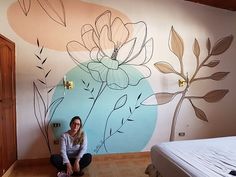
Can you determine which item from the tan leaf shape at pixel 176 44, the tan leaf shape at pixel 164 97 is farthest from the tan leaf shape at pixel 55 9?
the tan leaf shape at pixel 164 97

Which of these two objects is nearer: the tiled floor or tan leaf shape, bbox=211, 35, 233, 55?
the tiled floor

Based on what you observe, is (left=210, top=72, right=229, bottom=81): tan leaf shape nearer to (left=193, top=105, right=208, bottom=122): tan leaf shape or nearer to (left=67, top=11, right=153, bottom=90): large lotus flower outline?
(left=193, top=105, right=208, bottom=122): tan leaf shape

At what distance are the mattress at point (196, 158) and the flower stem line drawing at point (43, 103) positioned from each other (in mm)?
1829

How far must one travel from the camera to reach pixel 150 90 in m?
4.20

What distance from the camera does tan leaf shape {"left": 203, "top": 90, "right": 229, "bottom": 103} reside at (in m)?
4.44

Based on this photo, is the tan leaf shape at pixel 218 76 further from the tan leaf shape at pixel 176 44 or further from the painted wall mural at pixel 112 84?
the painted wall mural at pixel 112 84

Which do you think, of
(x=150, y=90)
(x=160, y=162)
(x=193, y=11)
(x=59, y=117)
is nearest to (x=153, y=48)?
(x=150, y=90)

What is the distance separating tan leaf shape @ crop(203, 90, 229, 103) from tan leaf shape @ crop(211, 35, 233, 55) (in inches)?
27.4

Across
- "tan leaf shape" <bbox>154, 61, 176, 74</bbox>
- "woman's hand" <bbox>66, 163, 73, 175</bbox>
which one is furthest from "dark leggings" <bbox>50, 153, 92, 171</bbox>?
"tan leaf shape" <bbox>154, 61, 176, 74</bbox>

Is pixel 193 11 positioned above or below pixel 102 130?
above

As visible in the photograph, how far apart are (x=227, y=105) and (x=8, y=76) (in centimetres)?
372

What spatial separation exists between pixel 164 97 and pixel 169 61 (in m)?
0.62

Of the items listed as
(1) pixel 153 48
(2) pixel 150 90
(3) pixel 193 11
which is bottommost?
(2) pixel 150 90

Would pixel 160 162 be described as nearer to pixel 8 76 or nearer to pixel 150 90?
pixel 150 90
